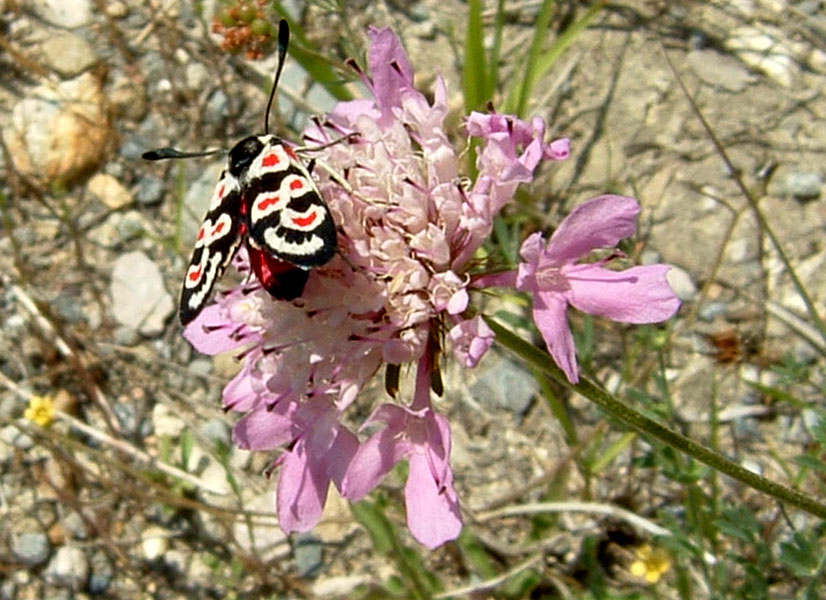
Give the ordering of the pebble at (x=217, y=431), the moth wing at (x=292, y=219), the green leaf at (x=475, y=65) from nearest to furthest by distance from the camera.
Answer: the moth wing at (x=292, y=219)
the green leaf at (x=475, y=65)
the pebble at (x=217, y=431)

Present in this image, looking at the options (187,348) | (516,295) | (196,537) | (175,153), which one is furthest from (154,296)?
(175,153)

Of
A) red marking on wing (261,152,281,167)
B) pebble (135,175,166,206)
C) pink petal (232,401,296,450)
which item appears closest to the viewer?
red marking on wing (261,152,281,167)

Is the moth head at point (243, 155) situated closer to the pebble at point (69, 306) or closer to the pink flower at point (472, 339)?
the pink flower at point (472, 339)

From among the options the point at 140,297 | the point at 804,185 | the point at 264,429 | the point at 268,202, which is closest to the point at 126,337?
the point at 140,297

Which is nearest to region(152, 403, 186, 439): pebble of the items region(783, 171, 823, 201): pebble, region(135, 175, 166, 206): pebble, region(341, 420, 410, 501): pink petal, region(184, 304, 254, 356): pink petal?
region(135, 175, 166, 206): pebble

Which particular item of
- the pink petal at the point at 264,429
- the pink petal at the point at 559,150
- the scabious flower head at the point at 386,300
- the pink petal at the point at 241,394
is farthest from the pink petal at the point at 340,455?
the pink petal at the point at 559,150

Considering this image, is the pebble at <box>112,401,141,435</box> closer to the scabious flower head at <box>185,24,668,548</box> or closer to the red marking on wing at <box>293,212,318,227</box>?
the scabious flower head at <box>185,24,668,548</box>

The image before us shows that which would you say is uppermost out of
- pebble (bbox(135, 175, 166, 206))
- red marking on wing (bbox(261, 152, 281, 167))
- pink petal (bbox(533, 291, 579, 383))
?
red marking on wing (bbox(261, 152, 281, 167))
